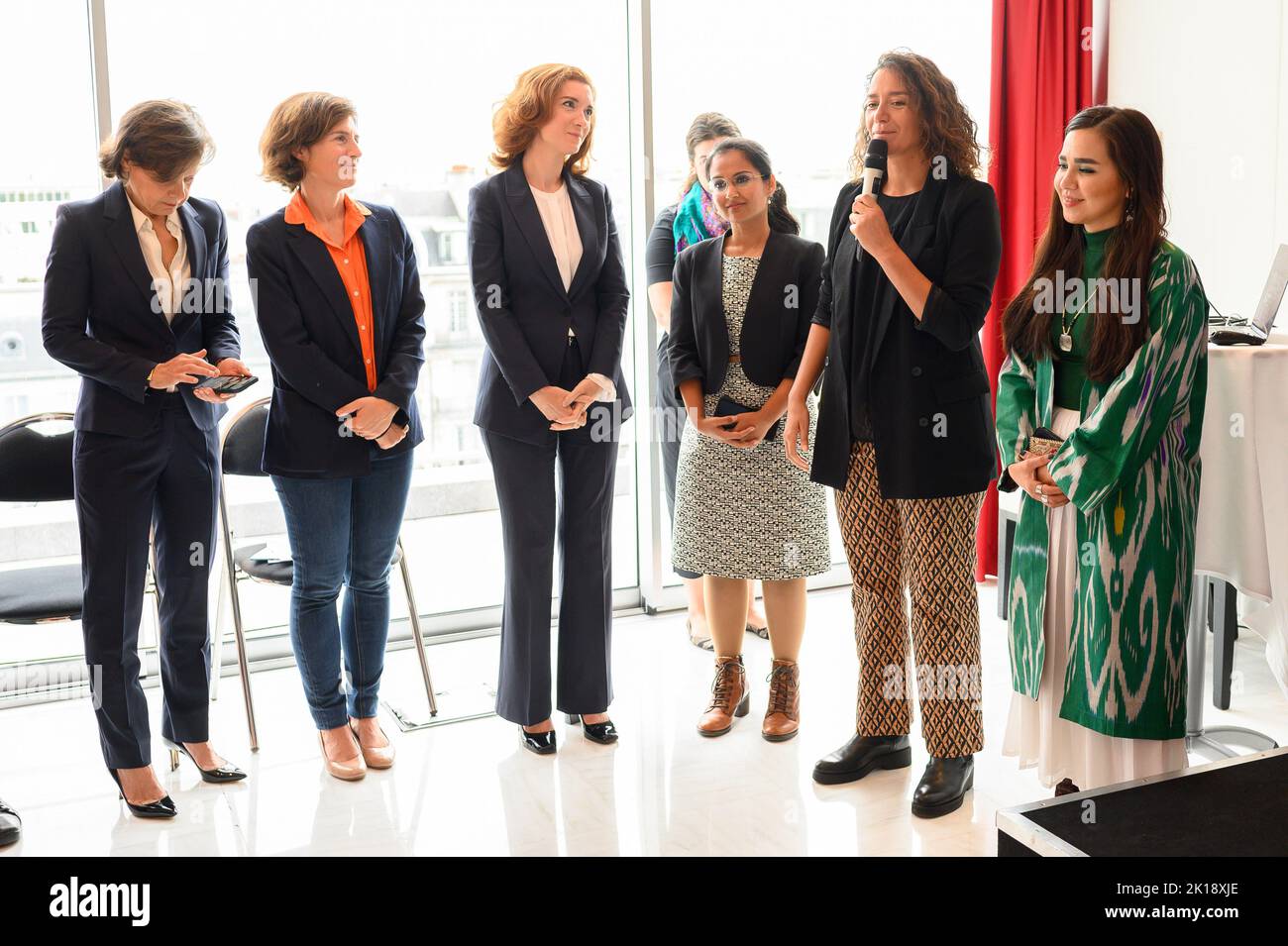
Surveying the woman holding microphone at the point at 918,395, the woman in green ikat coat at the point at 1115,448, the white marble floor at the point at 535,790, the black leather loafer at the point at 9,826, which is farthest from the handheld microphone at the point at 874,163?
the black leather loafer at the point at 9,826

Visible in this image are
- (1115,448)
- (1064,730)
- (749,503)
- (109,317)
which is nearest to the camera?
(1115,448)

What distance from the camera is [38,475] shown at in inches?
124

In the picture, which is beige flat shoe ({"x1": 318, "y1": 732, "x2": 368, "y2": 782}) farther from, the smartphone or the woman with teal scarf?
the woman with teal scarf

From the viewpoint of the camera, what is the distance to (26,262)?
140 inches

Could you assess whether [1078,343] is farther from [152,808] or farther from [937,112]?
[152,808]

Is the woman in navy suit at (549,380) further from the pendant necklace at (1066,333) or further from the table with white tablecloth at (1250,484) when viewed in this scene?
the table with white tablecloth at (1250,484)

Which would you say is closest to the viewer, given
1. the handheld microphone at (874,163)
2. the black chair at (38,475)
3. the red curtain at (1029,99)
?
the handheld microphone at (874,163)

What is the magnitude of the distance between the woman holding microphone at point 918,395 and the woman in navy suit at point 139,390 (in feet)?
4.65

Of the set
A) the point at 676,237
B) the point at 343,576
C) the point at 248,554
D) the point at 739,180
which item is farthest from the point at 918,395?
the point at 248,554

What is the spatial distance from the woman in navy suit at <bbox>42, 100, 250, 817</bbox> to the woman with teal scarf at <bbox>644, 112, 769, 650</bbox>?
1.38m

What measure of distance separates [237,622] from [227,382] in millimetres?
832

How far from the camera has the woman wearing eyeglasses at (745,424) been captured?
10.2 ft
